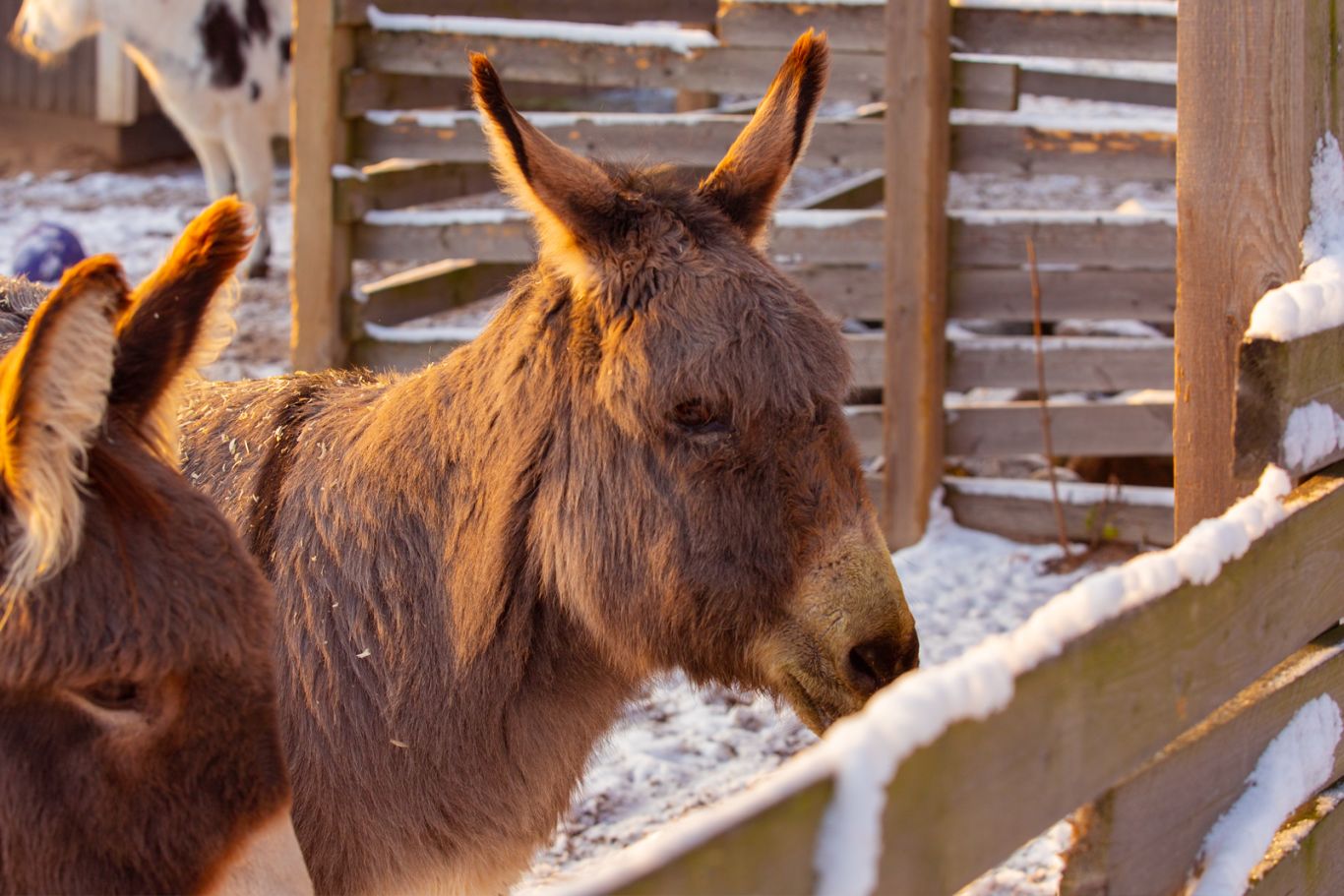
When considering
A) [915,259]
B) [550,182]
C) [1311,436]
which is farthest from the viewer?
[915,259]

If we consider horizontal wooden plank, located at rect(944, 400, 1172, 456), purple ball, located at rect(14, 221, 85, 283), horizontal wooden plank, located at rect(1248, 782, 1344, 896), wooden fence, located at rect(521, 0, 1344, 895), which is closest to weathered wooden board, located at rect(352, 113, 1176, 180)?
horizontal wooden plank, located at rect(944, 400, 1172, 456)

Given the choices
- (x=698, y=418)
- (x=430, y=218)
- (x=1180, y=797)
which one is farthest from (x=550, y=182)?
(x=430, y=218)

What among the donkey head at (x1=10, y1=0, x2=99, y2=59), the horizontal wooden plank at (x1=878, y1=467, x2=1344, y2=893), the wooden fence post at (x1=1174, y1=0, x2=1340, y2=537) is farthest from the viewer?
the donkey head at (x1=10, y1=0, x2=99, y2=59)

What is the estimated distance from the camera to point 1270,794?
231cm

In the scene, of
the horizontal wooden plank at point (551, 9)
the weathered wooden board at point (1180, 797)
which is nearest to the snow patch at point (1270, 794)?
the weathered wooden board at point (1180, 797)

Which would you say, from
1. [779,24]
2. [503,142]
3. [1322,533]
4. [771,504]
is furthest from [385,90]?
[1322,533]

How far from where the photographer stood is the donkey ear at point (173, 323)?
2051 millimetres

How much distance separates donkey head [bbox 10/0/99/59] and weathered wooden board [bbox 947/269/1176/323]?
23.6 feet

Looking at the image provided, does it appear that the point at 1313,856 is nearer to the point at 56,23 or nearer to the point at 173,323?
the point at 173,323

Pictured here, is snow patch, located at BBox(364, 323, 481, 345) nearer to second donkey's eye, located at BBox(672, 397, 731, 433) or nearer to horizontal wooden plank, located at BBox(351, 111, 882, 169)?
horizontal wooden plank, located at BBox(351, 111, 882, 169)

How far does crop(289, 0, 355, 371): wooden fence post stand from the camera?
21.6 feet

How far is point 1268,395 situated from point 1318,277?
14.1 inches

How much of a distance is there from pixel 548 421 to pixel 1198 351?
1.34 meters

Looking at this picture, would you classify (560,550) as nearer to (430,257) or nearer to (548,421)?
(548,421)
